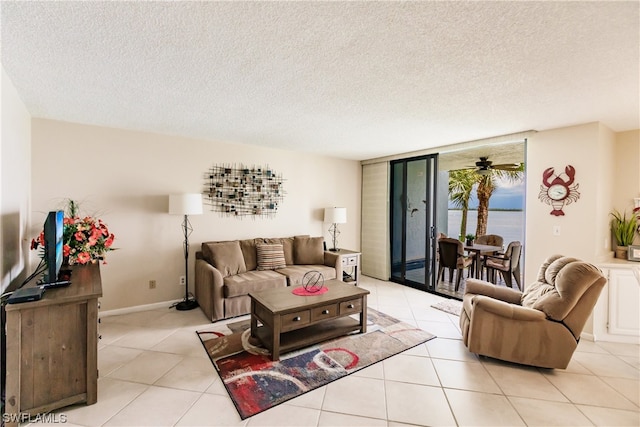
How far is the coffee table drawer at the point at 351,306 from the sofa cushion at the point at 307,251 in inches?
63.2

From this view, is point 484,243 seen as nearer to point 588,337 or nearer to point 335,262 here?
point 588,337

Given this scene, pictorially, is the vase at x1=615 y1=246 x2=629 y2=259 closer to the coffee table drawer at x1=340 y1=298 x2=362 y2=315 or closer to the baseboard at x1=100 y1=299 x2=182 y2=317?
the coffee table drawer at x1=340 y1=298 x2=362 y2=315

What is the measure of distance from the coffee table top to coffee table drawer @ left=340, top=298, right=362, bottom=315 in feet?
0.22

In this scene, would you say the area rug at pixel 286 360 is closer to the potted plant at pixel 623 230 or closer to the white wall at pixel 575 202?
the white wall at pixel 575 202

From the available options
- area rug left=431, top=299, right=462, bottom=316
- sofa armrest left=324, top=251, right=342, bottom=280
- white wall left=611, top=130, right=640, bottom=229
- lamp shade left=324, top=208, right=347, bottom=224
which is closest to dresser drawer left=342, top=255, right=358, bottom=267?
sofa armrest left=324, top=251, right=342, bottom=280

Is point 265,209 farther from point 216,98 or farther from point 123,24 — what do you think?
point 123,24

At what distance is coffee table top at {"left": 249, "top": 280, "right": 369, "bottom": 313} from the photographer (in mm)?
2635

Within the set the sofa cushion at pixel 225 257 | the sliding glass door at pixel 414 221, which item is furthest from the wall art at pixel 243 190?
the sliding glass door at pixel 414 221

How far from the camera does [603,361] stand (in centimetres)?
262

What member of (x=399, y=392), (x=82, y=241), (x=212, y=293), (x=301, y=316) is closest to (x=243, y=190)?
(x=212, y=293)

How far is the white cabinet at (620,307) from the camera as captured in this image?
9.72ft

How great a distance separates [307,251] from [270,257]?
2.23ft

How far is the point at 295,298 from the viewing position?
2834mm

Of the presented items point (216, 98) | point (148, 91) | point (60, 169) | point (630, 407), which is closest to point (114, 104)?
point (148, 91)
